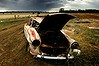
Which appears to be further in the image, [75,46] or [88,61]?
[88,61]

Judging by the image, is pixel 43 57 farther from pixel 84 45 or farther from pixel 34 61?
pixel 84 45

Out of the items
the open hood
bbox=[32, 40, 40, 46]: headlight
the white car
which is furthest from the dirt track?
the open hood

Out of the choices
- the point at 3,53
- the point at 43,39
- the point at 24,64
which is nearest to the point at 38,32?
the point at 43,39

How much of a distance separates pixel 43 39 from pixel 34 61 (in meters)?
1.23

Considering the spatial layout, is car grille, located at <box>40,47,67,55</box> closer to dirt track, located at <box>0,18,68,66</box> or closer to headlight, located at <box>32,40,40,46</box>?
headlight, located at <box>32,40,40,46</box>

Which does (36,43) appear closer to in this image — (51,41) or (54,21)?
(51,41)

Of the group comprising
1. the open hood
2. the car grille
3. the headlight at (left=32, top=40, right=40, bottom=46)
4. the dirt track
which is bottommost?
the dirt track

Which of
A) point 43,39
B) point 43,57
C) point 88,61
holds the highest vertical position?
point 43,39

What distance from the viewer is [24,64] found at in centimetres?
915

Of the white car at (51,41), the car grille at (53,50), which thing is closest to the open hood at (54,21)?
the white car at (51,41)

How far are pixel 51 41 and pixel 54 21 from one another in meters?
1.04

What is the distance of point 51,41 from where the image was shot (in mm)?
9445

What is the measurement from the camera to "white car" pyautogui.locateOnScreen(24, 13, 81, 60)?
8.84 m

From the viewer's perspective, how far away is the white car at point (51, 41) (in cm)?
884
